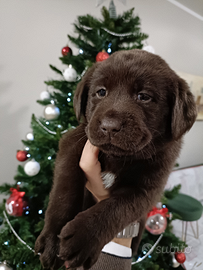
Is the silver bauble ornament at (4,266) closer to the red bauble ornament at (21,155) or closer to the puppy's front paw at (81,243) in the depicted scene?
the red bauble ornament at (21,155)

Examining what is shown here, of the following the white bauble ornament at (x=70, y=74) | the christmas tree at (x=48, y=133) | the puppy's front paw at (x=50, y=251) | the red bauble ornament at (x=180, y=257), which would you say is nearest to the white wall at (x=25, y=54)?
the christmas tree at (x=48, y=133)

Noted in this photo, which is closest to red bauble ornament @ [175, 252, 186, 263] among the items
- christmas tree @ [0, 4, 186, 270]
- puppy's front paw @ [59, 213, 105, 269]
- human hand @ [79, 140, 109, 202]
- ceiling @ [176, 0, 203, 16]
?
christmas tree @ [0, 4, 186, 270]

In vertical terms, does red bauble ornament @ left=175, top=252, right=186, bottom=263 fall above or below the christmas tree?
below

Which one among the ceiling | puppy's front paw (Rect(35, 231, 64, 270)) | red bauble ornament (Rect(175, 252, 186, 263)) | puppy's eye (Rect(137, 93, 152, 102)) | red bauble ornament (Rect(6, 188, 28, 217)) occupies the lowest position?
red bauble ornament (Rect(175, 252, 186, 263))

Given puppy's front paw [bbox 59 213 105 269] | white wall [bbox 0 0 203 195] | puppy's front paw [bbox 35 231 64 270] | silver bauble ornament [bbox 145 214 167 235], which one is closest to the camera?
puppy's front paw [bbox 59 213 105 269]

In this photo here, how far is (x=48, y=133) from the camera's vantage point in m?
1.60

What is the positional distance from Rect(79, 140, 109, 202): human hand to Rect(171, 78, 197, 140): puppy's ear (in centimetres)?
40

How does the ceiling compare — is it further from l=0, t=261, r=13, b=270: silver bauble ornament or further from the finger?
l=0, t=261, r=13, b=270: silver bauble ornament

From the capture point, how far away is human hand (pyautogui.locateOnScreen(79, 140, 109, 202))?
90 centimetres

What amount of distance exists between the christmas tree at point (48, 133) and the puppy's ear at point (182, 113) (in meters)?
0.92

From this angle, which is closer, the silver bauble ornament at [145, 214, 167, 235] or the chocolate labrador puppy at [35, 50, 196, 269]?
the chocolate labrador puppy at [35, 50, 196, 269]

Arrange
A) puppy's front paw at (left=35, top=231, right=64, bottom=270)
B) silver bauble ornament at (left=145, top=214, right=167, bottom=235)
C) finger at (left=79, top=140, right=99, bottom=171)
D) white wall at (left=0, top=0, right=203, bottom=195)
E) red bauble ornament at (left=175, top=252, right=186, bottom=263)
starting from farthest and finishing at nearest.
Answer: white wall at (left=0, top=0, right=203, bottom=195), red bauble ornament at (left=175, top=252, right=186, bottom=263), silver bauble ornament at (left=145, top=214, right=167, bottom=235), finger at (left=79, top=140, right=99, bottom=171), puppy's front paw at (left=35, top=231, right=64, bottom=270)

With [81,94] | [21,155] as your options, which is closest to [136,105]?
[81,94]

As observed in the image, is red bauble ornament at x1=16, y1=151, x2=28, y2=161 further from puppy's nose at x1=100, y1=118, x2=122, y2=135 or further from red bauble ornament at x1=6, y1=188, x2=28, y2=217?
puppy's nose at x1=100, y1=118, x2=122, y2=135
